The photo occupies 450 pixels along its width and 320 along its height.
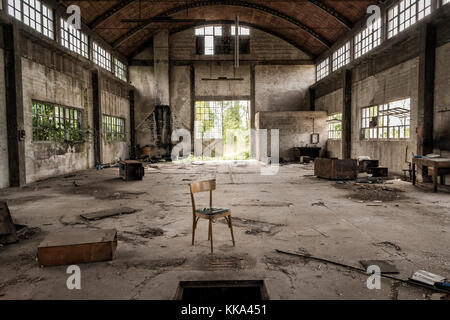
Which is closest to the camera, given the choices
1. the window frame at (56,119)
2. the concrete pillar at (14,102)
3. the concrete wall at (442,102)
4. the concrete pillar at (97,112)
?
the concrete wall at (442,102)

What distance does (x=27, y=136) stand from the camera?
31.1 ft

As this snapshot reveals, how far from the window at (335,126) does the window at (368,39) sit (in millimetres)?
3267

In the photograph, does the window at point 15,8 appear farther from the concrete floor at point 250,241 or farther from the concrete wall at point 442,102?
the concrete wall at point 442,102

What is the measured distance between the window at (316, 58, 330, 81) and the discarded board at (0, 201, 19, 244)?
1751 cm

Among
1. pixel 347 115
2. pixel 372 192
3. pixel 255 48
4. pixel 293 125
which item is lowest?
pixel 372 192

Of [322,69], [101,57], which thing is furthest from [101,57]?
[322,69]

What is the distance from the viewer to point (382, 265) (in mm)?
3170

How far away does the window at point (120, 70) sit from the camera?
1777 centimetres

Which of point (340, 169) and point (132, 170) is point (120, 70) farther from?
point (340, 169)

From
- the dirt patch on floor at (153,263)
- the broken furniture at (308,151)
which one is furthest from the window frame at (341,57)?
the dirt patch on floor at (153,263)

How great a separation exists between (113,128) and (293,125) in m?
10.2

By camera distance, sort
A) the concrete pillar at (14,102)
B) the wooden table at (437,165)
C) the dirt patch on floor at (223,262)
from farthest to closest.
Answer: the concrete pillar at (14,102), the wooden table at (437,165), the dirt patch on floor at (223,262)
